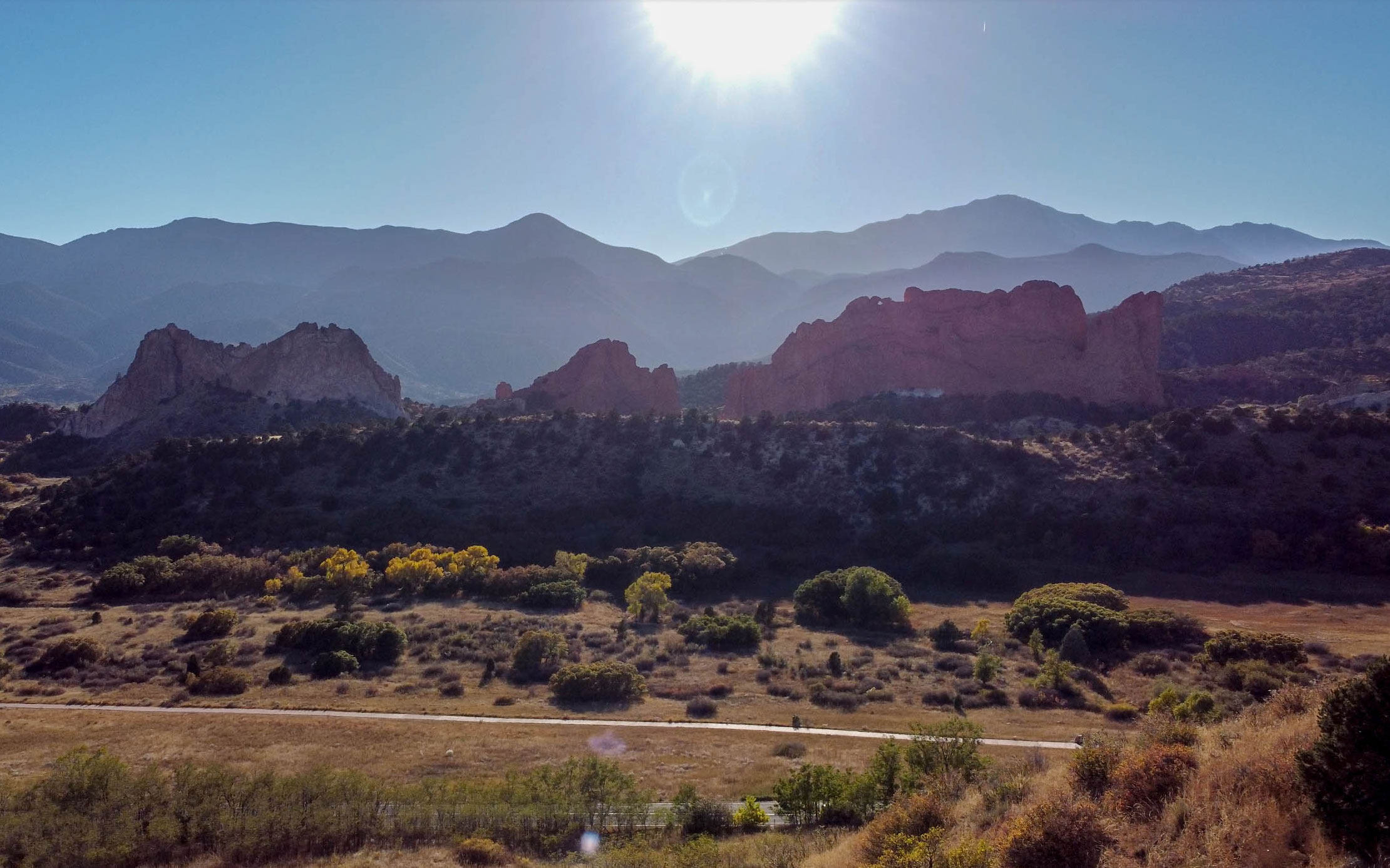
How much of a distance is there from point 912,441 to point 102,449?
67.5 metres

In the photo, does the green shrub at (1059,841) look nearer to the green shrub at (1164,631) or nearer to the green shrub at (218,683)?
the green shrub at (1164,631)

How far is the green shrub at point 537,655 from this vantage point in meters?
22.6

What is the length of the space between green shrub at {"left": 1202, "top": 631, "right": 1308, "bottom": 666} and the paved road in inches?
456

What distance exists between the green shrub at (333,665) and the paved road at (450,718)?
3416 millimetres

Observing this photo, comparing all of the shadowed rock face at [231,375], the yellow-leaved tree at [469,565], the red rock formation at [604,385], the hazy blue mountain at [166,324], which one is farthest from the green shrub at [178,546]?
the hazy blue mountain at [166,324]

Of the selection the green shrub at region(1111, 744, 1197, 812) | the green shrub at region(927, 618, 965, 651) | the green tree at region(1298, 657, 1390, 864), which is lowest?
the green shrub at region(927, 618, 965, 651)

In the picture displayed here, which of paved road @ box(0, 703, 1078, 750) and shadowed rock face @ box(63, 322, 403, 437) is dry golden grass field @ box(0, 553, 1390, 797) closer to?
paved road @ box(0, 703, 1078, 750)

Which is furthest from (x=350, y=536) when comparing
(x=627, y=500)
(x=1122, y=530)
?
(x=1122, y=530)

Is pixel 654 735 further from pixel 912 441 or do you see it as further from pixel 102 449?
pixel 102 449

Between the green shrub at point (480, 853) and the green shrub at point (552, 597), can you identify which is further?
the green shrub at point (552, 597)

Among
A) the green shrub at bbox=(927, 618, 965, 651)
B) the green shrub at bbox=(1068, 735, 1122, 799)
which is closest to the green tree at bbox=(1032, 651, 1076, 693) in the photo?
the green shrub at bbox=(927, 618, 965, 651)

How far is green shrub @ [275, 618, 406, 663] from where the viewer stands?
23797mm

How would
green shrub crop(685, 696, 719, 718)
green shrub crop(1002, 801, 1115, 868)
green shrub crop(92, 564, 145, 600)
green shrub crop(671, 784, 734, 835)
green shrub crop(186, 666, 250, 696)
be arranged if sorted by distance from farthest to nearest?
green shrub crop(92, 564, 145, 600), green shrub crop(186, 666, 250, 696), green shrub crop(685, 696, 719, 718), green shrub crop(671, 784, 734, 835), green shrub crop(1002, 801, 1115, 868)

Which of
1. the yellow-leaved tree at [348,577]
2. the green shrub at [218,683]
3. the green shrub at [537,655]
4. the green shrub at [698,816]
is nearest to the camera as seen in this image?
the green shrub at [698,816]
